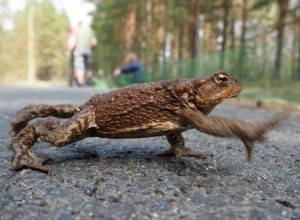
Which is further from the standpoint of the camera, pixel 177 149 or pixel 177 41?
pixel 177 41

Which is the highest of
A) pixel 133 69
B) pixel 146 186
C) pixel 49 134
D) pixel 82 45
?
pixel 82 45

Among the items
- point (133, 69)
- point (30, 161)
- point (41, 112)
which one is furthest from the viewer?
point (133, 69)

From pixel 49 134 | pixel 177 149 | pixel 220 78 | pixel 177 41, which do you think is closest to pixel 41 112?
pixel 49 134

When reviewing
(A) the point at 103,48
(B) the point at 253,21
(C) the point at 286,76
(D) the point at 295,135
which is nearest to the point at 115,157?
(D) the point at 295,135

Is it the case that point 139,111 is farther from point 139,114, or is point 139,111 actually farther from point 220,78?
point 220,78

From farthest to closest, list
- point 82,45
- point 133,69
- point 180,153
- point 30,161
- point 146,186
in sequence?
point 133,69, point 82,45, point 180,153, point 30,161, point 146,186

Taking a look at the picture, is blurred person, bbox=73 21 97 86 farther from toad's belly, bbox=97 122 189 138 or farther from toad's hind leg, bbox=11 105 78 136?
toad's belly, bbox=97 122 189 138
